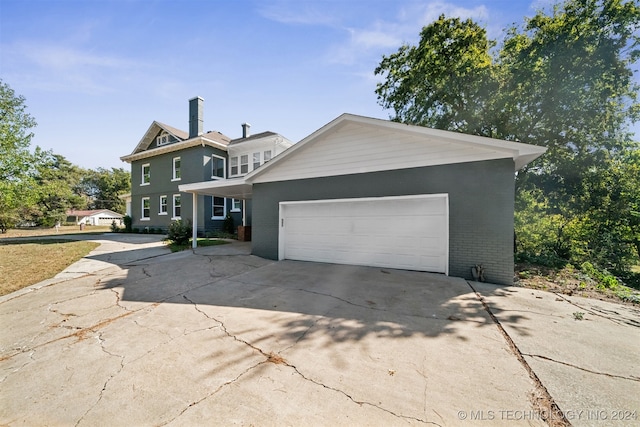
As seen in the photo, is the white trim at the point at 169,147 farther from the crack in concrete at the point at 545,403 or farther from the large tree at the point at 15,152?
the crack in concrete at the point at 545,403

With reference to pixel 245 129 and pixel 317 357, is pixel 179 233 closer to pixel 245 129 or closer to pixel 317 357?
pixel 245 129

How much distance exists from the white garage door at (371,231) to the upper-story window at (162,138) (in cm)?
1409

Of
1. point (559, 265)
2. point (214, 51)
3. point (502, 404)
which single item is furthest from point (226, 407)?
point (559, 265)

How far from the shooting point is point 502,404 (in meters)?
1.98

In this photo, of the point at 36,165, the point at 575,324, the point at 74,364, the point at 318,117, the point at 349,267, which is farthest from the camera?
the point at 36,165

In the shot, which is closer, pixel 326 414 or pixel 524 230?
pixel 326 414

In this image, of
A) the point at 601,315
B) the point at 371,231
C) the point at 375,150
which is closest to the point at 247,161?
the point at 375,150

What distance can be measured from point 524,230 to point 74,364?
15552 mm

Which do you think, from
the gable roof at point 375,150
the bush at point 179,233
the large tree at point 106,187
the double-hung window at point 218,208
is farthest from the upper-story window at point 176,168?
the large tree at point 106,187

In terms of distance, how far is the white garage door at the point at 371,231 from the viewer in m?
6.15

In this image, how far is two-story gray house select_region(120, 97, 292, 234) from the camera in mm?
15086

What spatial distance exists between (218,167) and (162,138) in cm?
536

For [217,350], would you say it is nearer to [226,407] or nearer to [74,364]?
[226,407]

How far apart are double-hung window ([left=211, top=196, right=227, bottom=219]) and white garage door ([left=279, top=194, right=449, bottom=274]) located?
29.8 ft
